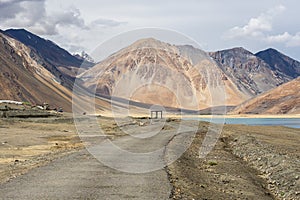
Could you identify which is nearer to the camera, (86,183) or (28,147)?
(86,183)

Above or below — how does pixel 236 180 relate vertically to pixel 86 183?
below

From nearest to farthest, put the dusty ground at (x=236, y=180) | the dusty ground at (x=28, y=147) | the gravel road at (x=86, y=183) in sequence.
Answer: the gravel road at (x=86, y=183) → the dusty ground at (x=236, y=180) → the dusty ground at (x=28, y=147)

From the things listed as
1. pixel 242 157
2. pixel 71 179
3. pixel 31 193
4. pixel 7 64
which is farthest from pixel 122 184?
pixel 7 64

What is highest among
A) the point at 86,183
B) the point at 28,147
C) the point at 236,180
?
the point at 86,183

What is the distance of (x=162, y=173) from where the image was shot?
21109mm

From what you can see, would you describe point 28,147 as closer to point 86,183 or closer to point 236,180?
point 236,180

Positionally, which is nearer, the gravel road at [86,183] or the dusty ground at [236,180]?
the gravel road at [86,183]

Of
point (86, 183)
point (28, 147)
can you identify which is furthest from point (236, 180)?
point (28, 147)

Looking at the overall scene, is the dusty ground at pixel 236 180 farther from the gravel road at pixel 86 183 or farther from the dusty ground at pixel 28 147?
the dusty ground at pixel 28 147

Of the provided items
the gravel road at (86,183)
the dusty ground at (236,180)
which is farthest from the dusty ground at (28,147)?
the dusty ground at (236,180)

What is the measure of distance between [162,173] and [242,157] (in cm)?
1742

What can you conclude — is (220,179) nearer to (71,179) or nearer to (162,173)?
(162,173)

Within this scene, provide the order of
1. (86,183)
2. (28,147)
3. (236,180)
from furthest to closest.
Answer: (28,147) < (236,180) < (86,183)

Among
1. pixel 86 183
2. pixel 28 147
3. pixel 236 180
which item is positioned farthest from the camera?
pixel 28 147
